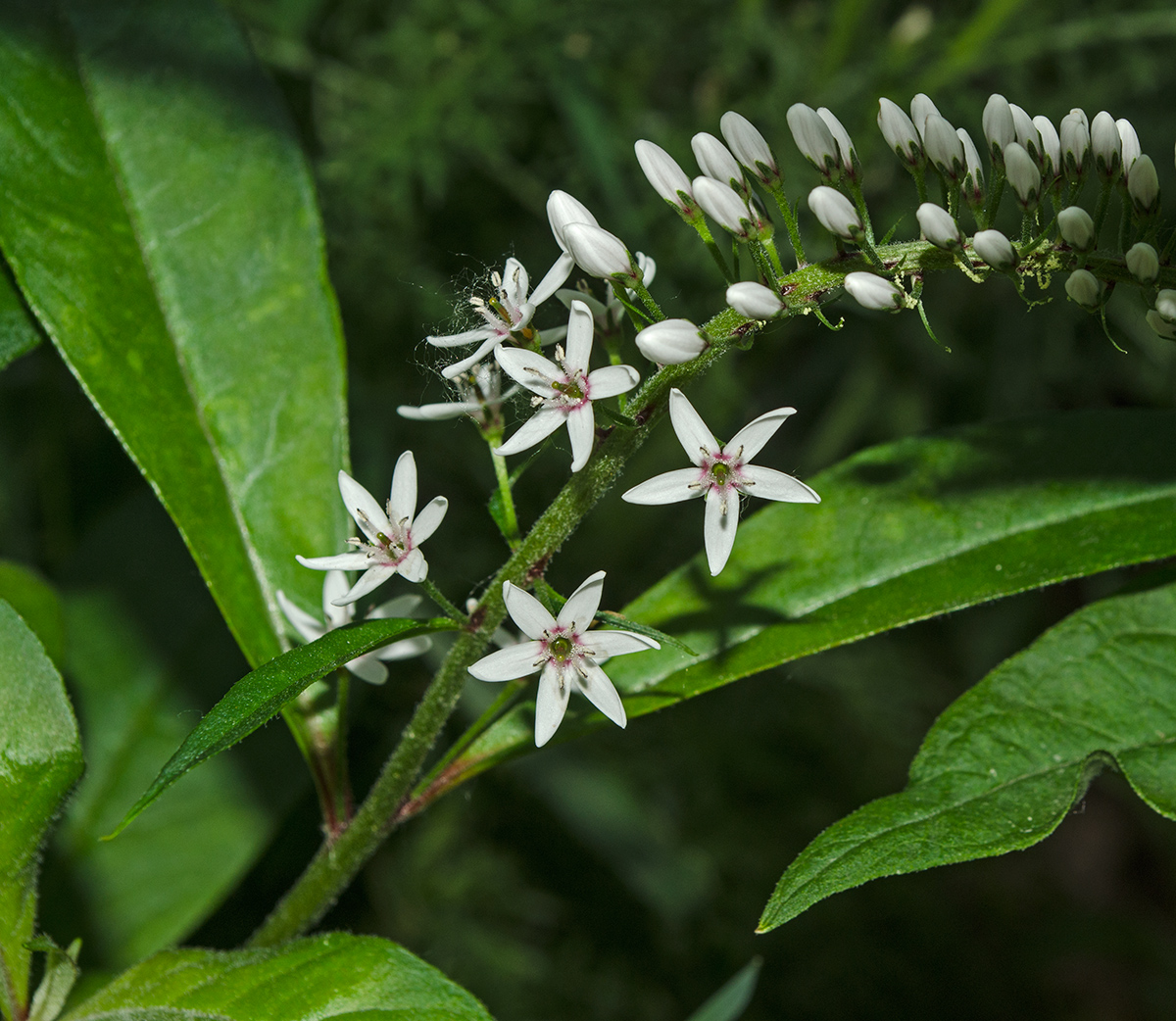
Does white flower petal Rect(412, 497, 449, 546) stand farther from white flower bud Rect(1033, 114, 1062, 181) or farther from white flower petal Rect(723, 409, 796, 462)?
white flower bud Rect(1033, 114, 1062, 181)

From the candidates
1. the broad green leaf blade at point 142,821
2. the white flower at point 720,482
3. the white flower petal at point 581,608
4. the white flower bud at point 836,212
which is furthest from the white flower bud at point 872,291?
the broad green leaf blade at point 142,821

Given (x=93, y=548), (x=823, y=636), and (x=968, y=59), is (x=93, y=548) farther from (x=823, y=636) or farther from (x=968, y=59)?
(x=968, y=59)

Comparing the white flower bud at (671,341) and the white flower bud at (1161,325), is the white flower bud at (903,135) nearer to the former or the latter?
the white flower bud at (1161,325)

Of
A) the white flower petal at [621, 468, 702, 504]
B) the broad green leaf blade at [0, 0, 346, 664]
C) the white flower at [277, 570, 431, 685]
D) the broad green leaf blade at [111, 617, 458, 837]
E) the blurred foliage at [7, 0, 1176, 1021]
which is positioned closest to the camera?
the broad green leaf blade at [111, 617, 458, 837]

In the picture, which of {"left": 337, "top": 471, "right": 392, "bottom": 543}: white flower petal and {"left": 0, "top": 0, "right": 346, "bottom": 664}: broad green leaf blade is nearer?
{"left": 337, "top": 471, "right": 392, "bottom": 543}: white flower petal

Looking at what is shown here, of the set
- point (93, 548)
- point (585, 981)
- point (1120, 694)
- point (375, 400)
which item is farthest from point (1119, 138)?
point (585, 981)

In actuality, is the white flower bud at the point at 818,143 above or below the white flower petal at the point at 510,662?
above

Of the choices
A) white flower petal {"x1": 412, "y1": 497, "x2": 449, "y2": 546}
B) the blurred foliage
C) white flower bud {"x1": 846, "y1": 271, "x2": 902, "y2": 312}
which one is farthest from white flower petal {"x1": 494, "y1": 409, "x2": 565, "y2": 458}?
the blurred foliage

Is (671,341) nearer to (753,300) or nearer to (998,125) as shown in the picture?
(753,300)
